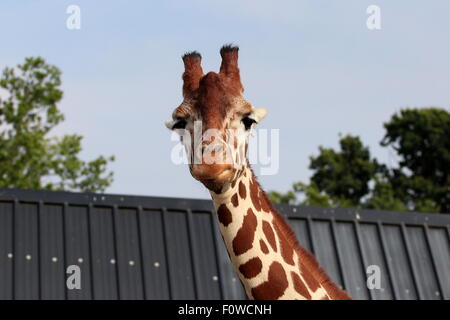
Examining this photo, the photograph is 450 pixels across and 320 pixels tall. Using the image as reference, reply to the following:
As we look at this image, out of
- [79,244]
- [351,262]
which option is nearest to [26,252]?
[79,244]

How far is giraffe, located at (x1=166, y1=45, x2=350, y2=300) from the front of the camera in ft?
23.1

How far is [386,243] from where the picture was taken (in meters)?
16.7

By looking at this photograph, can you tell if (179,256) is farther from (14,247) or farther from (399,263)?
(399,263)

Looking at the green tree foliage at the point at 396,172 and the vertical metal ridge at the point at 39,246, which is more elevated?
the green tree foliage at the point at 396,172

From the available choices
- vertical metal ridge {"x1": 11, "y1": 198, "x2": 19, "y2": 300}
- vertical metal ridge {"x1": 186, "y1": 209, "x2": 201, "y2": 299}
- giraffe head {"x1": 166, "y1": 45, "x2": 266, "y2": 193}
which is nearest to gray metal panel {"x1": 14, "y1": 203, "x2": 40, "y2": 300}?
vertical metal ridge {"x1": 11, "y1": 198, "x2": 19, "y2": 300}

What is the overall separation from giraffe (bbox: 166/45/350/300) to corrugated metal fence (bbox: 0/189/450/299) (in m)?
6.54

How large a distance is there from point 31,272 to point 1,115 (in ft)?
90.5

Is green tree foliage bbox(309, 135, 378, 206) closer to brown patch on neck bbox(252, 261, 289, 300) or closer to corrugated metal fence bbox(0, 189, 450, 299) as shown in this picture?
corrugated metal fence bbox(0, 189, 450, 299)

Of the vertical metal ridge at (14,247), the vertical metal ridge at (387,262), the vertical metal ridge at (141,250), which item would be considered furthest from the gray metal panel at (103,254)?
the vertical metal ridge at (387,262)

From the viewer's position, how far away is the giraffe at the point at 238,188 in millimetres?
7047

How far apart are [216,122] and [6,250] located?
7.87 meters

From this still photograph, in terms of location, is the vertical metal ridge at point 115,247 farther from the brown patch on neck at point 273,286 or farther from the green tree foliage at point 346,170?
the green tree foliage at point 346,170

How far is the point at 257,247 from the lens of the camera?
7785 mm
